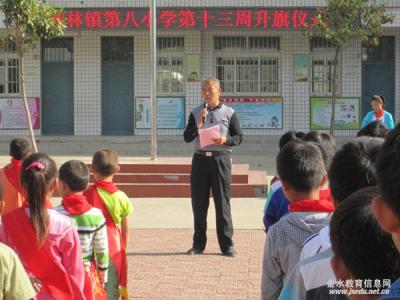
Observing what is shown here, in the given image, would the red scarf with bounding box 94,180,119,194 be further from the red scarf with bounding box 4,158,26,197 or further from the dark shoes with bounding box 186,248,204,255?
the dark shoes with bounding box 186,248,204,255

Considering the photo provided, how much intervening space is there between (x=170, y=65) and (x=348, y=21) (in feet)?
18.7

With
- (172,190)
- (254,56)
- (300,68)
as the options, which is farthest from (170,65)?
(172,190)

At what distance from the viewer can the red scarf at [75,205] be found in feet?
16.9

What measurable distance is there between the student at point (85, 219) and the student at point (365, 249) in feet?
10.1

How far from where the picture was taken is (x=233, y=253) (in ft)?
29.9

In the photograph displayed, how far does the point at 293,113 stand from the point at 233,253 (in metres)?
14.4

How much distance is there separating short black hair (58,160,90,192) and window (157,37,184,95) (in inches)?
715

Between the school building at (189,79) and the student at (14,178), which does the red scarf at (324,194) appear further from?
the school building at (189,79)

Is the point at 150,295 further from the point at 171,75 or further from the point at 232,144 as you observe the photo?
the point at 171,75

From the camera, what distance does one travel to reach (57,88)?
23609 mm

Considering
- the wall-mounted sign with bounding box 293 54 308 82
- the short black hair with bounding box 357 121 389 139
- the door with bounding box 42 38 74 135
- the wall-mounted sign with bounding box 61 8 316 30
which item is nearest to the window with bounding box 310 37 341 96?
the wall-mounted sign with bounding box 293 54 308 82

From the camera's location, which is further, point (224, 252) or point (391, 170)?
point (224, 252)

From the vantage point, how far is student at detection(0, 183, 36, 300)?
3377 millimetres

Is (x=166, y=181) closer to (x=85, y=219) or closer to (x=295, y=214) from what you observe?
(x=85, y=219)
